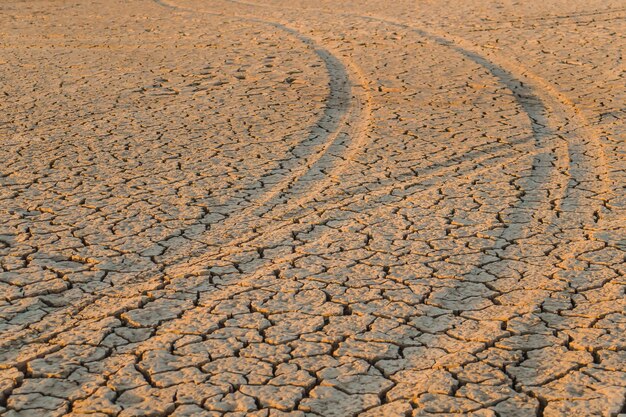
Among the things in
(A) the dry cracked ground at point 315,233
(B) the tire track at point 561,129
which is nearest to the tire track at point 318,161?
(A) the dry cracked ground at point 315,233

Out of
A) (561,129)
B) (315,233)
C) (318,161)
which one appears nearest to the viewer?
(315,233)

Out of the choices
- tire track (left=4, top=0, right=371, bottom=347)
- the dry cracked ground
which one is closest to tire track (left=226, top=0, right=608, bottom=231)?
the dry cracked ground

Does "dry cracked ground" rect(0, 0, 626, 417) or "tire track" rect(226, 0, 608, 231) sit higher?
"tire track" rect(226, 0, 608, 231)

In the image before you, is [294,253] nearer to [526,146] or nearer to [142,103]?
[526,146]

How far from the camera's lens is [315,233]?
543 cm

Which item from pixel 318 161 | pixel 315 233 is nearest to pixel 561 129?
pixel 318 161

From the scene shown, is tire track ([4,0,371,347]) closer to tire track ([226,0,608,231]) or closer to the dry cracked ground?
the dry cracked ground

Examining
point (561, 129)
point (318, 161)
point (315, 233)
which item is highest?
point (561, 129)

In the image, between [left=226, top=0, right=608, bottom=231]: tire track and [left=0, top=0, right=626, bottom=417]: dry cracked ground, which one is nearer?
[left=0, top=0, right=626, bottom=417]: dry cracked ground

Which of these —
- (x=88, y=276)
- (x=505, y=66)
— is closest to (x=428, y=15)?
(x=505, y=66)

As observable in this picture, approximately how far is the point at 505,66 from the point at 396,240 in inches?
195

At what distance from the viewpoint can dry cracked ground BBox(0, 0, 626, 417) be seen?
3.85 m

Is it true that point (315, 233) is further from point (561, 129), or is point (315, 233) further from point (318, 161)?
point (561, 129)

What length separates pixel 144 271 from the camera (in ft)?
16.1
